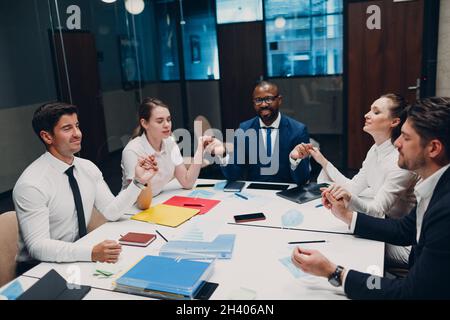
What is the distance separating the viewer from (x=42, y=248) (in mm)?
1805

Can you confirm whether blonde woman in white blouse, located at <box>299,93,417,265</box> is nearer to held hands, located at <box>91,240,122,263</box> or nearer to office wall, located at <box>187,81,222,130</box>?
held hands, located at <box>91,240,122,263</box>

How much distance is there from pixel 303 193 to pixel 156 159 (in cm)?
101

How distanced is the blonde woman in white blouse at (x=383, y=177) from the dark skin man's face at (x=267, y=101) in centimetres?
57

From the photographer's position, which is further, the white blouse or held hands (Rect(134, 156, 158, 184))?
held hands (Rect(134, 156, 158, 184))

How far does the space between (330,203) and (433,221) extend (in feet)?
2.28

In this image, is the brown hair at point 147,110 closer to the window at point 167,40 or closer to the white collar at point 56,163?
the white collar at point 56,163

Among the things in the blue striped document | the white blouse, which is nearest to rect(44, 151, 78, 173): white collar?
the blue striped document

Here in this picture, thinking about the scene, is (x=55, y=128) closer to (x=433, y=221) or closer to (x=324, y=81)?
(x=433, y=221)

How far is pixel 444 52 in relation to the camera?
4.56 m

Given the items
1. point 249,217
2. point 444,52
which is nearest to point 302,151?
point 249,217

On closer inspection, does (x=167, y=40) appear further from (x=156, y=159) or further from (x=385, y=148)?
(x=385, y=148)

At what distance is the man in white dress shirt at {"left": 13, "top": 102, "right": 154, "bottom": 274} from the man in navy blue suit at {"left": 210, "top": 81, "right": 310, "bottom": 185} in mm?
1022

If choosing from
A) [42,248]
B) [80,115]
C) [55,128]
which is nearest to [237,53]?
[80,115]

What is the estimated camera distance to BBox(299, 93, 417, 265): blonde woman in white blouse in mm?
2121
